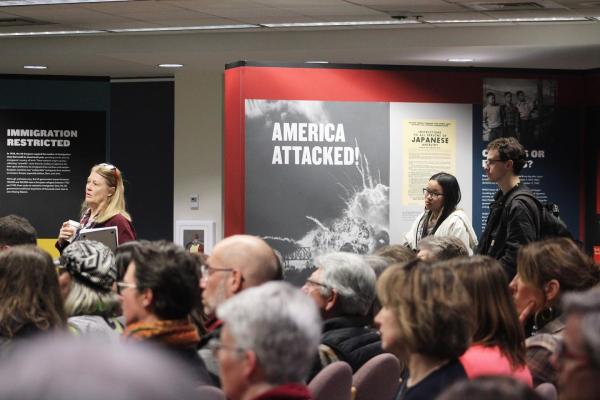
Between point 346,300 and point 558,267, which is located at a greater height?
point 558,267

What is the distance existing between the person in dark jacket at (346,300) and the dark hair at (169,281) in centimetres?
87

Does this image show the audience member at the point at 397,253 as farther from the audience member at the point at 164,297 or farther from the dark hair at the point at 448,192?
the audience member at the point at 164,297

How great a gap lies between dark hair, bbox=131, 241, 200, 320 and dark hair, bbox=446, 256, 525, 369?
32.7 inches

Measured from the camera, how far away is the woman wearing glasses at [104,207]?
6.36 metres

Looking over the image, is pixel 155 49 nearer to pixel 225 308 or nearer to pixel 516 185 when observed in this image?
pixel 516 185

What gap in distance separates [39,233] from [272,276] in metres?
8.52

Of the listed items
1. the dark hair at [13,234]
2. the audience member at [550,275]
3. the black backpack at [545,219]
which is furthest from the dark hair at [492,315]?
the dark hair at [13,234]

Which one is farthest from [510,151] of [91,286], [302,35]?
[302,35]

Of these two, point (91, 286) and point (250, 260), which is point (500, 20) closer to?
point (250, 260)

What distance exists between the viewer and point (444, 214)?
6.96 meters

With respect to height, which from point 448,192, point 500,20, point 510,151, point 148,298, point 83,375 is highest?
point 500,20

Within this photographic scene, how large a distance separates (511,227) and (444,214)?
38.1 inches

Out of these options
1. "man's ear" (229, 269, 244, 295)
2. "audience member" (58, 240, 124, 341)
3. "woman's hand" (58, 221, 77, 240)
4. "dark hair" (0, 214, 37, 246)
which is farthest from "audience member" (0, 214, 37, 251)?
"man's ear" (229, 269, 244, 295)

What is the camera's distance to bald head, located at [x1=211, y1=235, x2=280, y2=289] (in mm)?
3727
